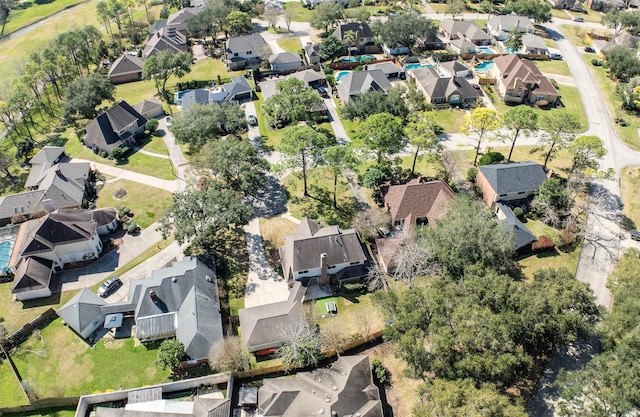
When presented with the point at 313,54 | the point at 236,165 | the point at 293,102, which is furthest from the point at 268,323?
the point at 313,54

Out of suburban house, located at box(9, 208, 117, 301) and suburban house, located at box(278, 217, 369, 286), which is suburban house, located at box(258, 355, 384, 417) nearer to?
suburban house, located at box(278, 217, 369, 286)

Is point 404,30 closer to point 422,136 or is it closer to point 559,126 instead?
point 422,136

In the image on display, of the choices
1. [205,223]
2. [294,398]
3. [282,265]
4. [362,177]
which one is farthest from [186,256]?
[362,177]

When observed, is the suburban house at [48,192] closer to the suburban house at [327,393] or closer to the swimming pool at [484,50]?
the suburban house at [327,393]

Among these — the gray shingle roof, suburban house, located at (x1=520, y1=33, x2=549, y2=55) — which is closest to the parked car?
the gray shingle roof

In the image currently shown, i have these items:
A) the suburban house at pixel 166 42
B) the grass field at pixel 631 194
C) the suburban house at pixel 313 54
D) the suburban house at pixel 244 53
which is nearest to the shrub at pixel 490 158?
the grass field at pixel 631 194
